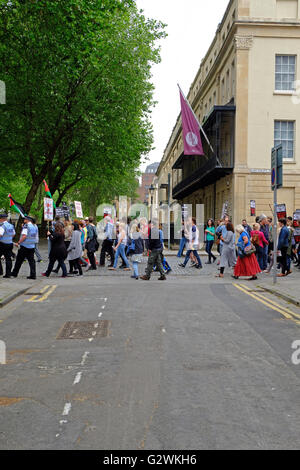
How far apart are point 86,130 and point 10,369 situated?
27.3 meters

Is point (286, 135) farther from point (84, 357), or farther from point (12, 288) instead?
point (84, 357)

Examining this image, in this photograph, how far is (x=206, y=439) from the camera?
3684 mm

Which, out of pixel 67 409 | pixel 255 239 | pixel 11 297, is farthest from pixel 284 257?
pixel 67 409

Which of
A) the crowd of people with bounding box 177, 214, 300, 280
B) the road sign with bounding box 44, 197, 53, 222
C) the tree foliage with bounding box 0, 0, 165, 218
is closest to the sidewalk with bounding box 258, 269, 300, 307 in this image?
the crowd of people with bounding box 177, 214, 300, 280

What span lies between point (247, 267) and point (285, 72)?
823 inches

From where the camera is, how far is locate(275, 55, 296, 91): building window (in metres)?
32.2

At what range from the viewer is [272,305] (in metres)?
10.2

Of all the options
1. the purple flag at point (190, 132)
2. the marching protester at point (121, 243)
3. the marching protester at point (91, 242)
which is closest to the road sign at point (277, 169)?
the marching protester at point (121, 243)

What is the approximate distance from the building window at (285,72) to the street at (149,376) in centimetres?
2487

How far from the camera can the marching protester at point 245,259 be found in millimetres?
14695

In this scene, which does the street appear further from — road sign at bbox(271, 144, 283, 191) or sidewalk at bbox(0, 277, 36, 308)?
road sign at bbox(271, 144, 283, 191)
